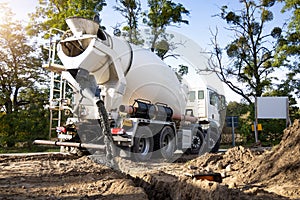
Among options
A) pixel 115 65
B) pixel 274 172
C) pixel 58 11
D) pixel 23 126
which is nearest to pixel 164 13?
pixel 58 11

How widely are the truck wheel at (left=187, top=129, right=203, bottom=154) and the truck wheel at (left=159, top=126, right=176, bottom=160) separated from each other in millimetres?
1434

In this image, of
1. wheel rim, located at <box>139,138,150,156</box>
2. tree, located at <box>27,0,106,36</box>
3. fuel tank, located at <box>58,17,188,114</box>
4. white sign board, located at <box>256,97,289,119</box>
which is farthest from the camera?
tree, located at <box>27,0,106,36</box>

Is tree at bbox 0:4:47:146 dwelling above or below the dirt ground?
above

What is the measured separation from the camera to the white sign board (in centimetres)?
1423

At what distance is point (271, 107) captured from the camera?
1437 cm

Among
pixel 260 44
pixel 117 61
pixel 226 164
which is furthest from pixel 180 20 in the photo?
pixel 226 164

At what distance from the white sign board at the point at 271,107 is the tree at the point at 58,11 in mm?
10395

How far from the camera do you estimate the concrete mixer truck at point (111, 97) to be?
742 cm

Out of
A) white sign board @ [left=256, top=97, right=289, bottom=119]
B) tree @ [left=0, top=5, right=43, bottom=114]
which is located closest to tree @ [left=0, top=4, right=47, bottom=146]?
tree @ [left=0, top=5, right=43, bottom=114]

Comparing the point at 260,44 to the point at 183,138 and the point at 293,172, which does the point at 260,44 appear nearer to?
the point at 183,138

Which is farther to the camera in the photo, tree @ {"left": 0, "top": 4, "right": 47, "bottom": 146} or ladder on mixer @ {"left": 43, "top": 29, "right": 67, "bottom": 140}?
tree @ {"left": 0, "top": 4, "right": 47, "bottom": 146}

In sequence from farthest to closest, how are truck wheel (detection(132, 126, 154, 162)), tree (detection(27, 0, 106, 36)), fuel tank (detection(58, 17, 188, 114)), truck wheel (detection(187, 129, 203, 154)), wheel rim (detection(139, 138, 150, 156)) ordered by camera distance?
tree (detection(27, 0, 106, 36)), truck wheel (detection(187, 129, 203, 154)), wheel rim (detection(139, 138, 150, 156)), truck wheel (detection(132, 126, 154, 162)), fuel tank (detection(58, 17, 188, 114))

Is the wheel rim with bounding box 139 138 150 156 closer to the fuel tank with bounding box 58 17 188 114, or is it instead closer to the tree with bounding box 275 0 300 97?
the fuel tank with bounding box 58 17 188 114

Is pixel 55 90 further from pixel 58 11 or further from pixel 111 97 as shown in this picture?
pixel 58 11
